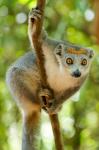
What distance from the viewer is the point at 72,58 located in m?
5.52

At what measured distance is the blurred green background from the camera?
757cm

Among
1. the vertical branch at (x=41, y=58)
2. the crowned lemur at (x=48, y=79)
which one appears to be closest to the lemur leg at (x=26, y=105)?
the crowned lemur at (x=48, y=79)

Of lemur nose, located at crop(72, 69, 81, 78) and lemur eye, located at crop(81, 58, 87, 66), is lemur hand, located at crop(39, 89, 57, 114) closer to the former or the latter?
lemur nose, located at crop(72, 69, 81, 78)

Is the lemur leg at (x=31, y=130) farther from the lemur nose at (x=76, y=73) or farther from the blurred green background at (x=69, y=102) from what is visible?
the blurred green background at (x=69, y=102)

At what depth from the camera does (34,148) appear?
5617 millimetres

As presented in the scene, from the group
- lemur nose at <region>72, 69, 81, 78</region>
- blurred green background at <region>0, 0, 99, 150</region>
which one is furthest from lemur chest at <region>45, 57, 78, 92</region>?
blurred green background at <region>0, 0, 99, 150</region>

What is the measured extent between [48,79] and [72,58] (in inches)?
13.0

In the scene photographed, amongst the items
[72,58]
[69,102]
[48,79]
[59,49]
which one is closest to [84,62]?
[72,58]

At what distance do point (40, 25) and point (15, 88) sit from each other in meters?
1.31

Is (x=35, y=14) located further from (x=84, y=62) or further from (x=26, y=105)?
(x=26, y=105)

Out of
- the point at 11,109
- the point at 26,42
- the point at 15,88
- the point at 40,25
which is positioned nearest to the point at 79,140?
the point at 11,109

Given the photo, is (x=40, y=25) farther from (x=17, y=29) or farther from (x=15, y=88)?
(x=17, y=29)

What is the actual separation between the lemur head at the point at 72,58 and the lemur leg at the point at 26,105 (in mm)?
400

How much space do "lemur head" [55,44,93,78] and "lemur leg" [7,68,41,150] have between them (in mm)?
400
